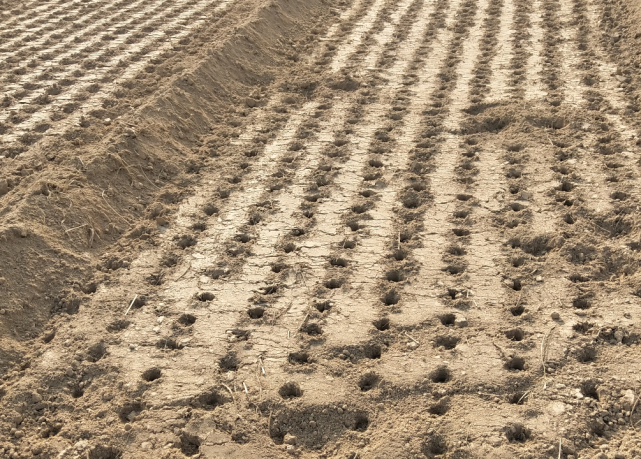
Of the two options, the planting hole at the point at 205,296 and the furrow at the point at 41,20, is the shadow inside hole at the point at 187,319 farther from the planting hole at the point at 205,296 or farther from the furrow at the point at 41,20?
the furrow at the point at 41,20

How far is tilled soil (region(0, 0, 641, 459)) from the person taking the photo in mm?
3430

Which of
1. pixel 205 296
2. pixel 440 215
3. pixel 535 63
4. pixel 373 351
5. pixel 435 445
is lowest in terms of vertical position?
pixel 435 445

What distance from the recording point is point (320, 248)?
473cm

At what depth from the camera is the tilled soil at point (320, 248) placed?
3430 millimetres

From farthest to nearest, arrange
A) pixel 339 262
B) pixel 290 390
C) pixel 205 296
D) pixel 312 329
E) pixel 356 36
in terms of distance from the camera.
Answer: pixel 356 36 < pixel 339 262 < pixel 205 296 < pixel 312 329 < pixel 290 390

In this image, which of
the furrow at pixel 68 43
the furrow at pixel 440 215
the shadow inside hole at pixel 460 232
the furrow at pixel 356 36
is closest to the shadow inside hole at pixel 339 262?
the furrow at pixel 440 215

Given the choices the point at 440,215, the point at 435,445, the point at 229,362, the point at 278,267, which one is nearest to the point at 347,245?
the point at 278,267

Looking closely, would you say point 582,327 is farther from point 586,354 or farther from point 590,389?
point 590,389

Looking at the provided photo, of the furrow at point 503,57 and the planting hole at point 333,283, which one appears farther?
the furrow at point 503,57

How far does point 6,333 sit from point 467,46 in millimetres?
6563

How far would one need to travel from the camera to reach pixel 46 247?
4.56 metres

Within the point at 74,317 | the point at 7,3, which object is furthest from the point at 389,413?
the point at 7,3

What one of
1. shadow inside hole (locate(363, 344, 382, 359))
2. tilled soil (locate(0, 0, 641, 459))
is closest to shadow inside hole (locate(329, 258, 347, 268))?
tilled soil (locate(0, 0, 641, 459))

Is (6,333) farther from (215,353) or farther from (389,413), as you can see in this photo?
(389,413)
